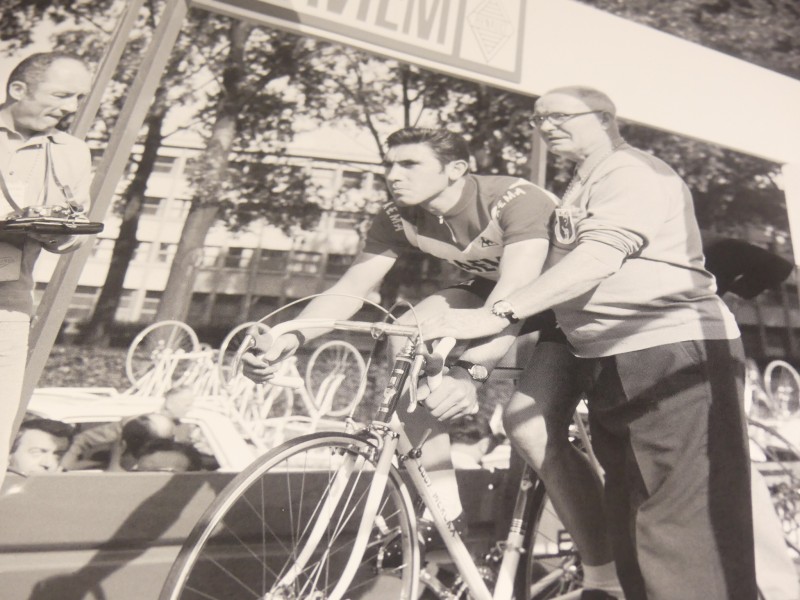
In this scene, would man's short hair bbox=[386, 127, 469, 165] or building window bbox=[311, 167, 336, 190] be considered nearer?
man's short hair bbox=[386, 127, 469, 165]

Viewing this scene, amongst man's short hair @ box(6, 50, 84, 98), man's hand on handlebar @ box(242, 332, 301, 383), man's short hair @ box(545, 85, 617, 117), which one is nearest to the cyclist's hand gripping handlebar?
man's hand on handlebar @ box(242, 332, 301, 383)

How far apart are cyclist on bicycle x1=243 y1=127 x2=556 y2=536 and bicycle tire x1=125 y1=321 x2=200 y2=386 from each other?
767mm

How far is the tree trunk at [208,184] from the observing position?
2.79 metres

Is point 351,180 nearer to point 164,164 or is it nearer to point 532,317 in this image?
point 164,164

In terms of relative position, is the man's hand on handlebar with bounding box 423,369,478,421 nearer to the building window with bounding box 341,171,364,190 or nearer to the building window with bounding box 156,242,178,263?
the building window with bounding box 156,242,178,263

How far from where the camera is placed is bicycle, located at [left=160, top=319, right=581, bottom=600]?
1.53m

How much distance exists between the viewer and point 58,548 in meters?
1.96

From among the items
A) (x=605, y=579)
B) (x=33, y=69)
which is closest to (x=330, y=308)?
(x=33, y=69)

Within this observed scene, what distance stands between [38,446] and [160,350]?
62 cm

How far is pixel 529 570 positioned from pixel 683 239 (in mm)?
1290

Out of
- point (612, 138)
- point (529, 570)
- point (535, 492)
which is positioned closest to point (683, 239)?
point (612, 138)

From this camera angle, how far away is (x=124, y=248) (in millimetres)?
2680

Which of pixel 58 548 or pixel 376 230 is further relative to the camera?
pixel 376 230

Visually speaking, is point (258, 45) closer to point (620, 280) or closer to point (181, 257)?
point (181, 257)
